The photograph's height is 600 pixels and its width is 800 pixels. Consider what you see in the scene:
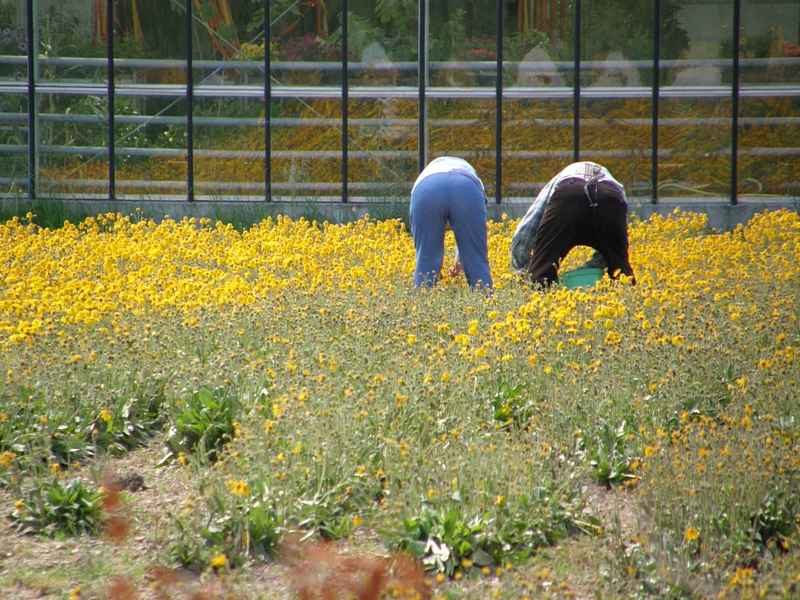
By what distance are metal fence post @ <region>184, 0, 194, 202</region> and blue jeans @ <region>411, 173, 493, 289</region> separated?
20.1 feet

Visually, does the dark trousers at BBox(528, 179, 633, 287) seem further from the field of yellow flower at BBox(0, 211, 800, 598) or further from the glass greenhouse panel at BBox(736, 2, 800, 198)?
the glass greenhouse panel at BBox(736, 2, 800, 198)

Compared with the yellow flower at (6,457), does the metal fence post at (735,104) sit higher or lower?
higher

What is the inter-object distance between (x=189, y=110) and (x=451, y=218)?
21.3ft

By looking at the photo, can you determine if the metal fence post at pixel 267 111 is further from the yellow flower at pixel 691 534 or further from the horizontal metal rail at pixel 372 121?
the yellow flower at pixel 691 534

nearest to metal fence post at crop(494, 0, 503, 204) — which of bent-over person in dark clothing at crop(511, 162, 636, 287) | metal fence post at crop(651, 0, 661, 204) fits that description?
metal fence post at crop(651, 0, 661, 204)

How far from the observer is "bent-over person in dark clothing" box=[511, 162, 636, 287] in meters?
6.60

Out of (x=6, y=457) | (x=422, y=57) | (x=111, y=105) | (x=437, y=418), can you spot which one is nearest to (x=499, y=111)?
(x=422, y=57)

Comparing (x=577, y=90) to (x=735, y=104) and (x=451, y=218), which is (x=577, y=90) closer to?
(x=735, y=104)

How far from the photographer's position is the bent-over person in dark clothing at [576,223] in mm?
6602

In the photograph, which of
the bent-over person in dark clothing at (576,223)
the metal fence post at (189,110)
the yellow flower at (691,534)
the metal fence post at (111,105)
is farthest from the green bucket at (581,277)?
the metal fence post at (111,105)

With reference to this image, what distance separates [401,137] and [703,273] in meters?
5.85

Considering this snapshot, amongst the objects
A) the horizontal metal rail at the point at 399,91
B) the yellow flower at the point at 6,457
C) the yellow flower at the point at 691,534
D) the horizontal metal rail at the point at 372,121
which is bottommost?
the yellow flower at the point at 691,534

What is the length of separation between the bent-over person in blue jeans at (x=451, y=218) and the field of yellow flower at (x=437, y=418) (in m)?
0.29

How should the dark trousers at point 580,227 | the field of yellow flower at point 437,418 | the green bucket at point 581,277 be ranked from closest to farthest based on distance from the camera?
the field of yellow flower at point 437,418 → the dark trousers at point 580,227 → the green bucket at point 581,277
